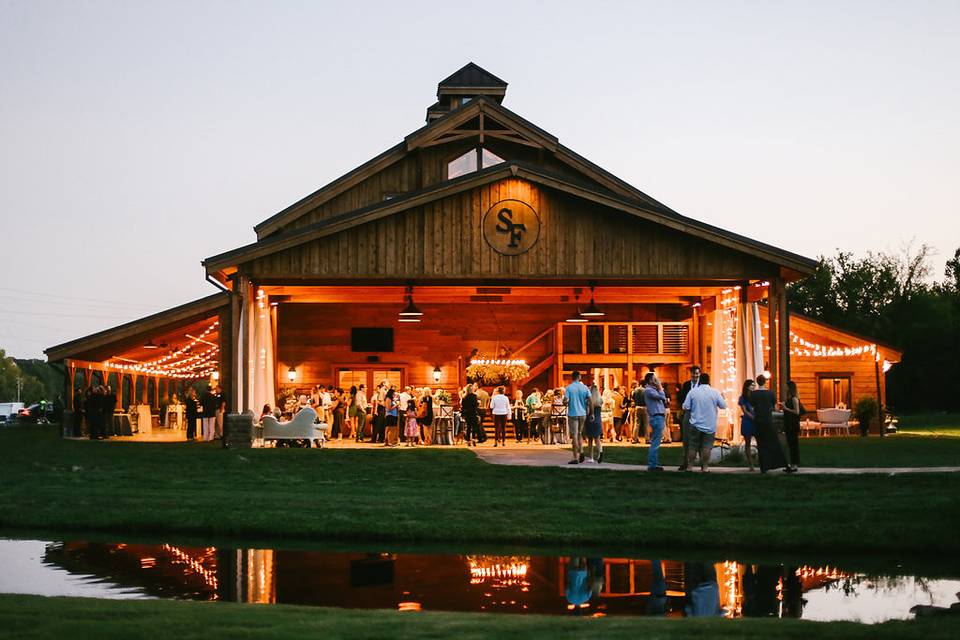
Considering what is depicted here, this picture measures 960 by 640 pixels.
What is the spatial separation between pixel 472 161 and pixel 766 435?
16.4 m

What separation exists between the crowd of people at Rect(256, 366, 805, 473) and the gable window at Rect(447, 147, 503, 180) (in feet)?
20.3

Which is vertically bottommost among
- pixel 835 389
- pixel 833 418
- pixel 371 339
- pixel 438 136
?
pixel 833 418

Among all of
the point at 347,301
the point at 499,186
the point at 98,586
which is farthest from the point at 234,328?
the point at 98,586

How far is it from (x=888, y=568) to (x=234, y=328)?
17.1m

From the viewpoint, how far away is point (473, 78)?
119 feet

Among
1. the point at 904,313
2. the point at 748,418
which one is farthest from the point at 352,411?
the point at 904,313

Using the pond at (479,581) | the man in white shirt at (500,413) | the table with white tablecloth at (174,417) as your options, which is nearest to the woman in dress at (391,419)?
the man in white shirt at (500,413)

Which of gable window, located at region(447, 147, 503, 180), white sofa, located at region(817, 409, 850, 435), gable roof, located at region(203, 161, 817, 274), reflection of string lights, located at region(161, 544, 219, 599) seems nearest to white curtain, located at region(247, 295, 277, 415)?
gable roof, located at region(203, 161, 817, 274)

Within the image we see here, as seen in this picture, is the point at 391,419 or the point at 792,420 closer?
the point at 792,420

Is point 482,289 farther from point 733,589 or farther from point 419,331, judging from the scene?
point 733,589

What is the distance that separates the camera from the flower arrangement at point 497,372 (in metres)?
32.5

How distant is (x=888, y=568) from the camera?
10.7 meters

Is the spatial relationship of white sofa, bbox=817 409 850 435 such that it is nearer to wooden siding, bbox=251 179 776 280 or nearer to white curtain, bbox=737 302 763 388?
white curtain, bbox=737 302 763 388

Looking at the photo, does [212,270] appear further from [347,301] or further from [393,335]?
[393,335]
